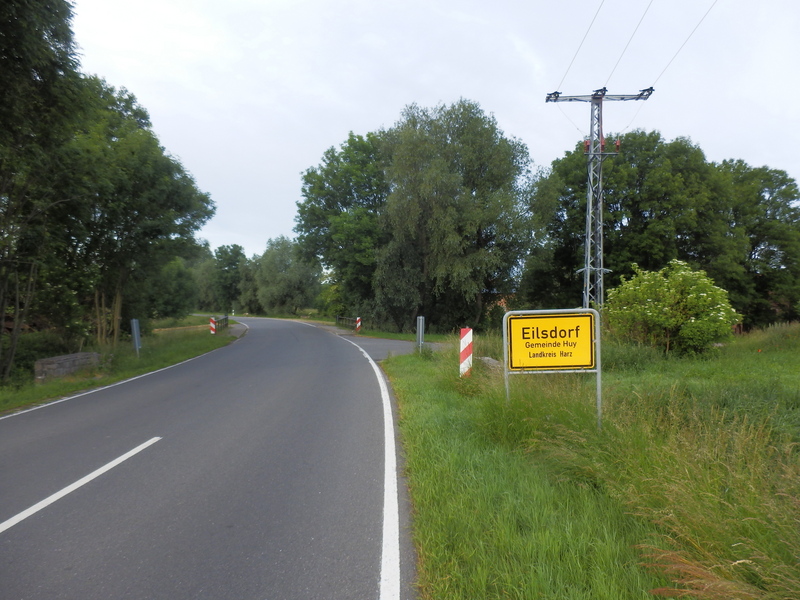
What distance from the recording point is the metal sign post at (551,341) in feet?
19.7

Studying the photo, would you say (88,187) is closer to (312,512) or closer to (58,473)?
(58,473)

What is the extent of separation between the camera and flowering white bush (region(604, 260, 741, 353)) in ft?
36.4

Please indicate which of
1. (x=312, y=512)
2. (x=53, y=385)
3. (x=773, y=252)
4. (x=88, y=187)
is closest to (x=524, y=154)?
(x=773, y=252)

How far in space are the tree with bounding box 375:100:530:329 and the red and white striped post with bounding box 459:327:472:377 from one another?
62.0 ft

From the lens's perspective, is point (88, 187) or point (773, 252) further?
point (773, 252)

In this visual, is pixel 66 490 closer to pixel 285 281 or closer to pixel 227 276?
pixel 285 281

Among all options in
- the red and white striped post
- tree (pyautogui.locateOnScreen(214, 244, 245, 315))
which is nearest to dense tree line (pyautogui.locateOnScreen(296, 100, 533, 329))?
the red and white striped post

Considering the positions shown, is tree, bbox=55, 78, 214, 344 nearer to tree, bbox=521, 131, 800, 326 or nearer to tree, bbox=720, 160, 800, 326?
tree, bbox=521, 131, 800, 326

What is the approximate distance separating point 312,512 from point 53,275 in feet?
47.3

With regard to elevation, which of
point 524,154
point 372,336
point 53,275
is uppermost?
point 524,154

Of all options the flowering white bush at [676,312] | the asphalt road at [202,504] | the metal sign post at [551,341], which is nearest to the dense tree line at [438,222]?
the flowering white bush at [676,312]

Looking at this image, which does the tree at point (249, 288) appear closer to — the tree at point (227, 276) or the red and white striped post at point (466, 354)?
the tree at point (227, 276)

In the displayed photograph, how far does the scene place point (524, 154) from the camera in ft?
104

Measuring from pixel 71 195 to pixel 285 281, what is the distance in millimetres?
53695
